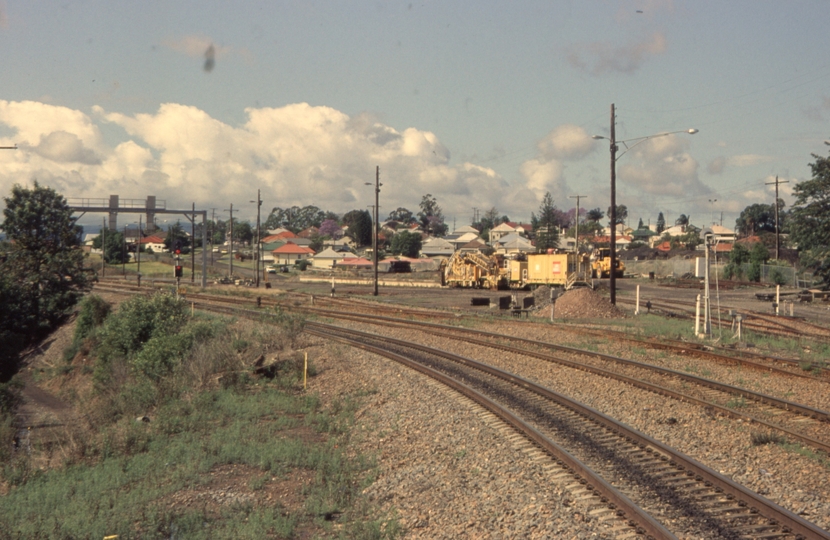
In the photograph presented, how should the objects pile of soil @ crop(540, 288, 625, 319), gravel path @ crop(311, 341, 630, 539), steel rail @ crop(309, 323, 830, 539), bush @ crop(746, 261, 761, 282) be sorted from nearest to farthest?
steel rail @ crop(309, 323, 830, 539), gravel path @ crop(311, 341, 630, 539), pile of soil @ crop(540, 288, 625, 319), bush @ crop(746, 261, 761, 282)

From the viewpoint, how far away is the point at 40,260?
42.4m

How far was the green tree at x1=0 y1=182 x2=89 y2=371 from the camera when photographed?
41125 mm

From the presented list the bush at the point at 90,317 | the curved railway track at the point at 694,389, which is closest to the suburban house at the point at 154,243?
the bush at the point at 90,317

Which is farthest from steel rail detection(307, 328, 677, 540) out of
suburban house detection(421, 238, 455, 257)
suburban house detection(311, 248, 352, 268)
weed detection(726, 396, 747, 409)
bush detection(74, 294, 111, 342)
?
suburban house detection(421, 238, 455, 257)

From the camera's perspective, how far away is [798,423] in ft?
38.3

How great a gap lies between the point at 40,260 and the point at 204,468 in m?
36.3

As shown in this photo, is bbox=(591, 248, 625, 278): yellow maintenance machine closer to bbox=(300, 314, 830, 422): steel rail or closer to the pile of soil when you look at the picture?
the pile of soil

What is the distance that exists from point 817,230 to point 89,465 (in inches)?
1650

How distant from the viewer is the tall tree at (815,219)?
4228 centimetres

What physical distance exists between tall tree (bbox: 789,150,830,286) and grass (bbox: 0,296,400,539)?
35.9 metres

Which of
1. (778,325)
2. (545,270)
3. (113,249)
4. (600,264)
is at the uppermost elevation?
(113,249)

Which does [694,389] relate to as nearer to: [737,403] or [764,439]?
[737,403]

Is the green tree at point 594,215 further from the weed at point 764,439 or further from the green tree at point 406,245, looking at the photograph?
the weed at point 764,439

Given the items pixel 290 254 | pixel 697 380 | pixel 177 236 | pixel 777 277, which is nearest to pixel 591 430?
pixel 697 380
